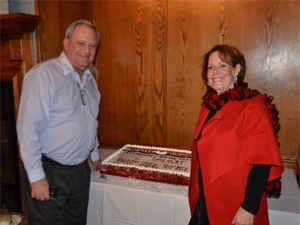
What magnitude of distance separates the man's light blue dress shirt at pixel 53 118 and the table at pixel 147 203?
29 cm

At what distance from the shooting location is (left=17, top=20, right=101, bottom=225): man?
138cm

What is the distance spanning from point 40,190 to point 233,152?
1018 millimetres

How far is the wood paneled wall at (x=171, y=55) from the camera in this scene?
190cm

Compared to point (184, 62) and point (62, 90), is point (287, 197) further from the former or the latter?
point (62, 90)

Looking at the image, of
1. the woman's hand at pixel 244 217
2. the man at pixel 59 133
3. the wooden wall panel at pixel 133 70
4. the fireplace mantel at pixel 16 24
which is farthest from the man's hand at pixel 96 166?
the fireplace mantel at pixel 16 24

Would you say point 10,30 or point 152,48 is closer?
point 10,30

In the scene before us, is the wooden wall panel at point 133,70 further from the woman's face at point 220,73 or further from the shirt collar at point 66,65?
the woman's face at point 220,73

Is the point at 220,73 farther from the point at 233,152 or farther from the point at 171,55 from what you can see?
the point at 171,55

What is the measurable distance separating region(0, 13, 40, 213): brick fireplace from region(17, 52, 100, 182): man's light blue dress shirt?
0.79 meters

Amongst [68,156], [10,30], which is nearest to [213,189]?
[68,156]

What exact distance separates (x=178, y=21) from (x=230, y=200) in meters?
1.50

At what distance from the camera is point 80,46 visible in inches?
61.1

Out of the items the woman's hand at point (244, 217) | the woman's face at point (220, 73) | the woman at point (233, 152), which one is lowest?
the woman's hand at point (244, 217)

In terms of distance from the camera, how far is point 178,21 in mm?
2127
